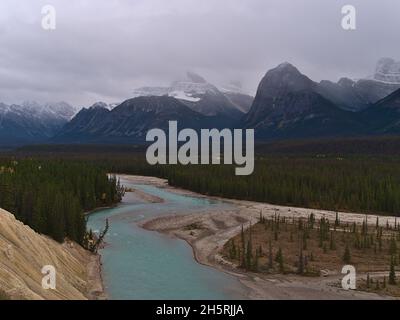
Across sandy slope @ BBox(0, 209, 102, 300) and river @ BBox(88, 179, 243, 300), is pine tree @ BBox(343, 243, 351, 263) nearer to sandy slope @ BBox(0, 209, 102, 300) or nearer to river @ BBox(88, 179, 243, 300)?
river @ BBox(88, 179, 243, 300)

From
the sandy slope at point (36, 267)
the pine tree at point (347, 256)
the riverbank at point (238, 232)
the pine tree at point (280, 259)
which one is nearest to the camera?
the sandy slope at point (36, 267)

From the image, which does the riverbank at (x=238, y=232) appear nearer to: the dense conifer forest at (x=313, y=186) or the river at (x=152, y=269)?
the river at (x=152, y=269)

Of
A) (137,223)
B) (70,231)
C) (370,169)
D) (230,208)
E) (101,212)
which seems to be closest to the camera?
(70,231)

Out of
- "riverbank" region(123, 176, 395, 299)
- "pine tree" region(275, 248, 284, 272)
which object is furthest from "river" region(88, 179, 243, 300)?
"pine tree" region(275, 248, 284, 272)

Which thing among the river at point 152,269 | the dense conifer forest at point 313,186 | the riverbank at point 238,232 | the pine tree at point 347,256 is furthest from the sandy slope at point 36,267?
the dense conifer forest at point 313,186

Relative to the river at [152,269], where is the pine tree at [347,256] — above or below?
above
